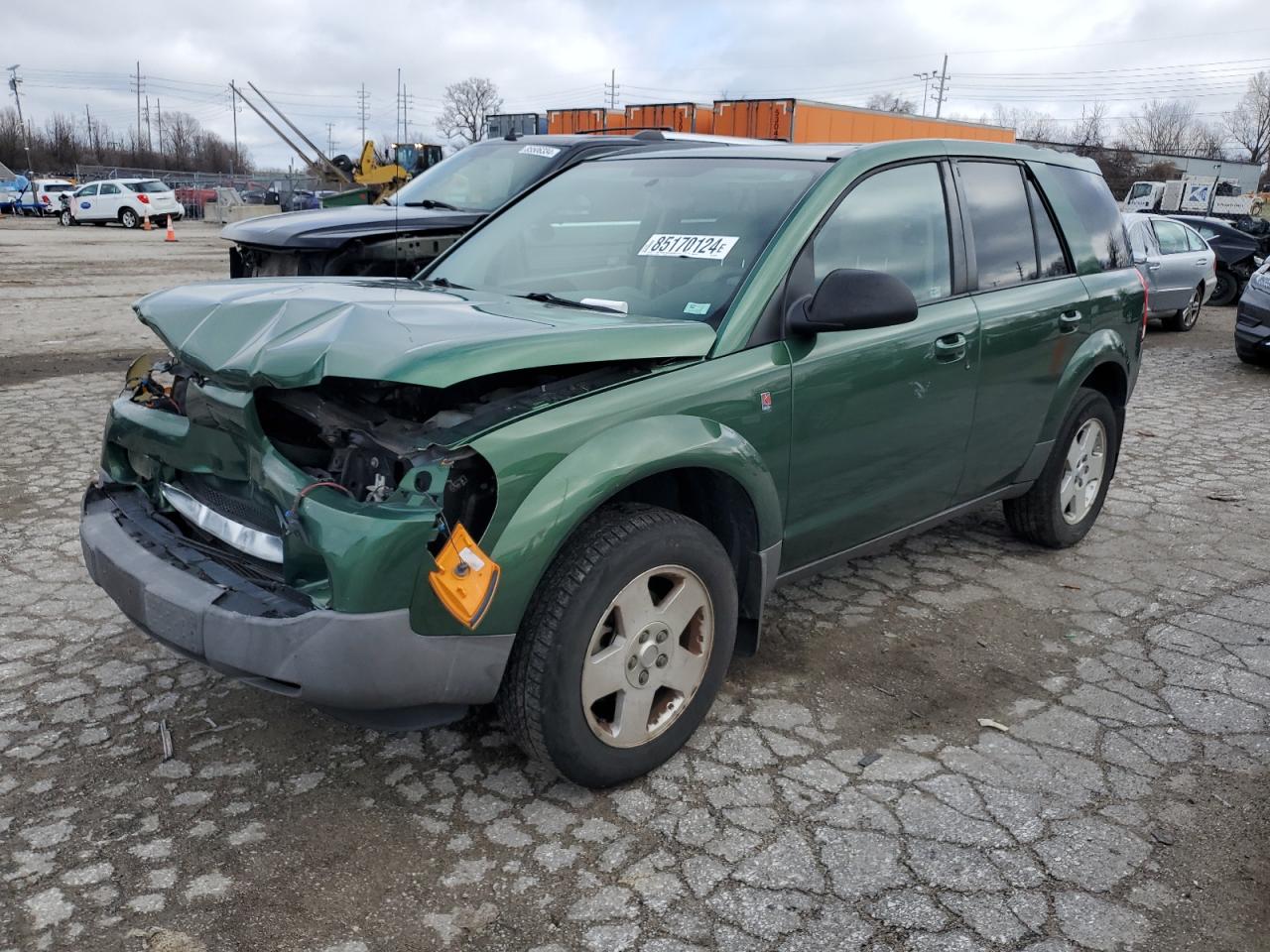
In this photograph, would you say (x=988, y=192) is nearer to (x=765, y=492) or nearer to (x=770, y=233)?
(x=770, y=233)

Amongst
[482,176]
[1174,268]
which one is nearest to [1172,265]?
[1174,268]

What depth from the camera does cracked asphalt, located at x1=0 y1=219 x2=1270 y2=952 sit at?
98.9 inches

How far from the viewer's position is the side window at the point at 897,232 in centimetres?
350

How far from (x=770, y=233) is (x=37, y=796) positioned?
2744mm

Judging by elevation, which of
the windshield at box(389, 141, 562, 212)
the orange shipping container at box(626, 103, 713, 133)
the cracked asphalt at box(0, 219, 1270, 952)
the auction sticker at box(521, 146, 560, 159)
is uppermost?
the orange shipping container at box(626, 103, 713, 133)

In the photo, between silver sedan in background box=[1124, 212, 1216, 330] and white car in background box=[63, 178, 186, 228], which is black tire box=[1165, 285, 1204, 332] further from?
white car in background box=[63, 178, 186, 228]

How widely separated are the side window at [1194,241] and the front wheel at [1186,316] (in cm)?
56

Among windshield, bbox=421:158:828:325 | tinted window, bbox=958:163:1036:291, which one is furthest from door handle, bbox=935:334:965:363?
windshield, bbox=421:158:828:325

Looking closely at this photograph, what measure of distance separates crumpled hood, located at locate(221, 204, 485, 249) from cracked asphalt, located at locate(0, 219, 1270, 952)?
125 inches

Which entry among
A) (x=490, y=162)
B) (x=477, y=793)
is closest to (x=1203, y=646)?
(x=477, y=793)

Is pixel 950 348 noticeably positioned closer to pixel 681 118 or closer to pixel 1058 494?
pixel 1058 494

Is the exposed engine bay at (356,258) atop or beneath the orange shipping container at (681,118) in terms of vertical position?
beneath

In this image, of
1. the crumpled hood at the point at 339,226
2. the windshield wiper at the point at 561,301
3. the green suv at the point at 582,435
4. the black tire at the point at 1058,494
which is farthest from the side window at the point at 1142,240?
the windshield wiper at the point at 561,301

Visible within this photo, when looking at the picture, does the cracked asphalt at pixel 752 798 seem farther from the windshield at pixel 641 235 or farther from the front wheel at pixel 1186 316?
the front wheel at pixel 1186 316
